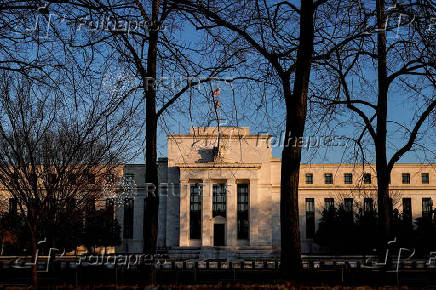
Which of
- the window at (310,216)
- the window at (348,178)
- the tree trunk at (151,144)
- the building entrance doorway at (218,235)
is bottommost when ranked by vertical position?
the building entrance doorway at (218,235)

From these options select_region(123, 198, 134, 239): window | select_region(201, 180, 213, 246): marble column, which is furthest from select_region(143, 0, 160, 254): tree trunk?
select_region(123, 198, 134, 239): window

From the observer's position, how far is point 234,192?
65.9 m

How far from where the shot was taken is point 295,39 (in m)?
10.4

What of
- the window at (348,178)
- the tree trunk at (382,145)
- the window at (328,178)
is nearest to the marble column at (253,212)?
the window at (328,178)

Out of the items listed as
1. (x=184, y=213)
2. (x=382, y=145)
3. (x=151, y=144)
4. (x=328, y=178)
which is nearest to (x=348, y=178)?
(x=328, y=178)

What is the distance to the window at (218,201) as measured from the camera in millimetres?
66000

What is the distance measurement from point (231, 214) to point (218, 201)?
253cm

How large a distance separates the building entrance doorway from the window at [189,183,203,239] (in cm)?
211

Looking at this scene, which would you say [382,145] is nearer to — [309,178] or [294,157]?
[294,157]

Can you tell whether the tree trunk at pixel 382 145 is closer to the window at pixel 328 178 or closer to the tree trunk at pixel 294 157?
the tree trunk at pixel 294 157

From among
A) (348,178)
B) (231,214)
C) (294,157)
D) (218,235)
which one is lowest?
(218,235)

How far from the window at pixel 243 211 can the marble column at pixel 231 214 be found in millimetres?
1491

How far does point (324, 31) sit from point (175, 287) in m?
6.61

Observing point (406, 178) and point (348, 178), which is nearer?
point (348, 178)
